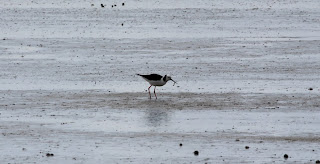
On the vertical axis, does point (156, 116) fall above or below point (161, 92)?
below

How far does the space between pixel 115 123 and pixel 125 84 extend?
5.44 m

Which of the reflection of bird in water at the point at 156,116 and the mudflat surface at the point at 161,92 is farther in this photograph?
the reflection of bird in water at the point at 156,116

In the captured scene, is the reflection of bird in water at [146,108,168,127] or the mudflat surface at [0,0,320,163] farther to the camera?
the reflection of bird in water at [146,108,168,127]

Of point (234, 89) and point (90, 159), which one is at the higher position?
point (234, 89)

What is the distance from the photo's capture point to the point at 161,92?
20094 millimetres

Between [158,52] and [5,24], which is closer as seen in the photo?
[158,52]

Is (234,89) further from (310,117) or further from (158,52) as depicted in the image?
(158,52)

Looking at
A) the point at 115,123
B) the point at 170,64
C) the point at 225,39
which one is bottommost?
the point at 115,123

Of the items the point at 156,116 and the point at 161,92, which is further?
the point at 161,92

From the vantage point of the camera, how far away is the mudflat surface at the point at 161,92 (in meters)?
13.3

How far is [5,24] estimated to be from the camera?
133 feet

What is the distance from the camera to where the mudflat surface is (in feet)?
43.5

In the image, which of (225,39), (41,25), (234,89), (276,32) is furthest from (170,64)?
(41,25)

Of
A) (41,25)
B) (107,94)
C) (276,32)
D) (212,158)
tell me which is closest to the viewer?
(212,158)
